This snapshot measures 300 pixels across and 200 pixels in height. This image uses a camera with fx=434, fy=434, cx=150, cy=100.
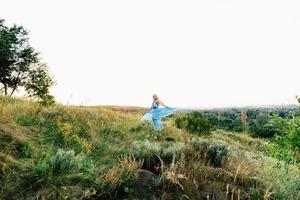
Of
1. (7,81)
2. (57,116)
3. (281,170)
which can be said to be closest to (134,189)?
(281,170)

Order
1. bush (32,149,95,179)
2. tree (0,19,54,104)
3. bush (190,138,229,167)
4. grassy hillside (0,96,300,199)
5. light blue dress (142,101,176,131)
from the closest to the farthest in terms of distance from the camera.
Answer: grassy hillside (0,96,300,199), bush (32,149,95,179), bush (190,138,229,167), light blue dress (142,101,176,131), tree (0,19,54,104)

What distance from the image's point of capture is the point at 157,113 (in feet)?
54.5

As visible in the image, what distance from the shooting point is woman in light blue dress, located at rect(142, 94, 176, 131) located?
16.5m

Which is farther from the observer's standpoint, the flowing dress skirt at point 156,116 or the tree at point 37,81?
the tree at point 37,81

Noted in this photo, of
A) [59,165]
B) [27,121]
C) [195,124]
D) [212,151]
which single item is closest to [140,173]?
[59,165]

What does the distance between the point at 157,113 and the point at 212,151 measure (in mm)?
7793

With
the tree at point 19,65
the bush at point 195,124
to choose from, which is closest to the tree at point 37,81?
the tree at point 19,65

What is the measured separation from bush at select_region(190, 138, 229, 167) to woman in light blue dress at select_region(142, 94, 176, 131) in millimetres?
7158

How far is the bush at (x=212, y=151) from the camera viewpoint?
28.6 feet

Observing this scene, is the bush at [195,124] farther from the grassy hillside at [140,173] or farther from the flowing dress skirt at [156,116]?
the grassy hillside at [140,173]

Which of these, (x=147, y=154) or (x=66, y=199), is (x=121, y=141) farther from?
(x=66, y=199)

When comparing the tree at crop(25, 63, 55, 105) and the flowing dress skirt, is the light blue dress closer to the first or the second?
the flowing dress skirt

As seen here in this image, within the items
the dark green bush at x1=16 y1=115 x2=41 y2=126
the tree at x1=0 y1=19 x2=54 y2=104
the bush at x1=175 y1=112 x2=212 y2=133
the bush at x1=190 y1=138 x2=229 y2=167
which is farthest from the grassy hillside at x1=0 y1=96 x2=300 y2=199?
the tree at x1=0 y1=19 x2=54 y2=104

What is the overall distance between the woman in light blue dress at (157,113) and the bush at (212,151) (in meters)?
7.16
